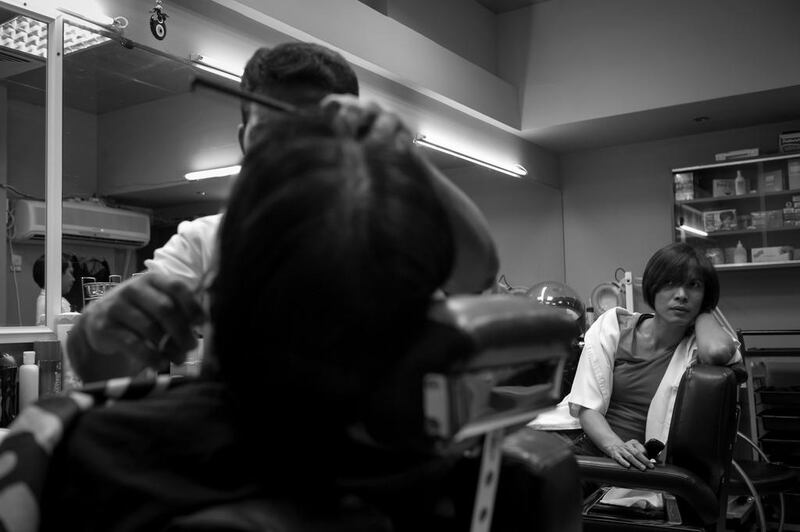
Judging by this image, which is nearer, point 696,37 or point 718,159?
point 696,37

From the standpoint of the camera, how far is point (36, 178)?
2652 mm

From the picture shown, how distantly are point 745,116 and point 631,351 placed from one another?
3.63 m

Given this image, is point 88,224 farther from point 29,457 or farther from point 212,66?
point 29,457

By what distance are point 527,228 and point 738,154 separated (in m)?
1.83

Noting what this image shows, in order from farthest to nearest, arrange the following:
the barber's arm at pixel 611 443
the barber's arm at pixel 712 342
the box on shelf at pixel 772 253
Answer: the box on shelf at pixel 772 253, the barber's arm at pixel 712 342, the barber's arm at pixel 611 443

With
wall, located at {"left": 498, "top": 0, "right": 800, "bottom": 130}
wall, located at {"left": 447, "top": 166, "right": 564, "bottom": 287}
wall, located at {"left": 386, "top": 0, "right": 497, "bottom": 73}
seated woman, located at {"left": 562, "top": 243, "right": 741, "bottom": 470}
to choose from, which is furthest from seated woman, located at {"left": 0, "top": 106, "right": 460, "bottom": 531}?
wall, located at {"left": 447, "top": 166, "right": 564, "bottom": 287}

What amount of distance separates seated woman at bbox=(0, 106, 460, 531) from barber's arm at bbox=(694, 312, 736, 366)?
2.19 m

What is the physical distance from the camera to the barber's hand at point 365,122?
25.7 inches

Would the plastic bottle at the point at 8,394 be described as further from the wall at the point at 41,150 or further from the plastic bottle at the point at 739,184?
the plastic bottle at the point at 739,184

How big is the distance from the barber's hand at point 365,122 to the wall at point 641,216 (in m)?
5.96

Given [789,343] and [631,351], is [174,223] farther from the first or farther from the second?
[789,343]

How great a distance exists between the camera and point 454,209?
2.64 ft

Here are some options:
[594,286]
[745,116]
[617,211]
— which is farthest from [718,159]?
[594,286]

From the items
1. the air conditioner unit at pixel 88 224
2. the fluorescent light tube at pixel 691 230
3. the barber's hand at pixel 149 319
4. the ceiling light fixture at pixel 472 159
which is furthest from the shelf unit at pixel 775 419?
the barber's hand at pixel 149 319
